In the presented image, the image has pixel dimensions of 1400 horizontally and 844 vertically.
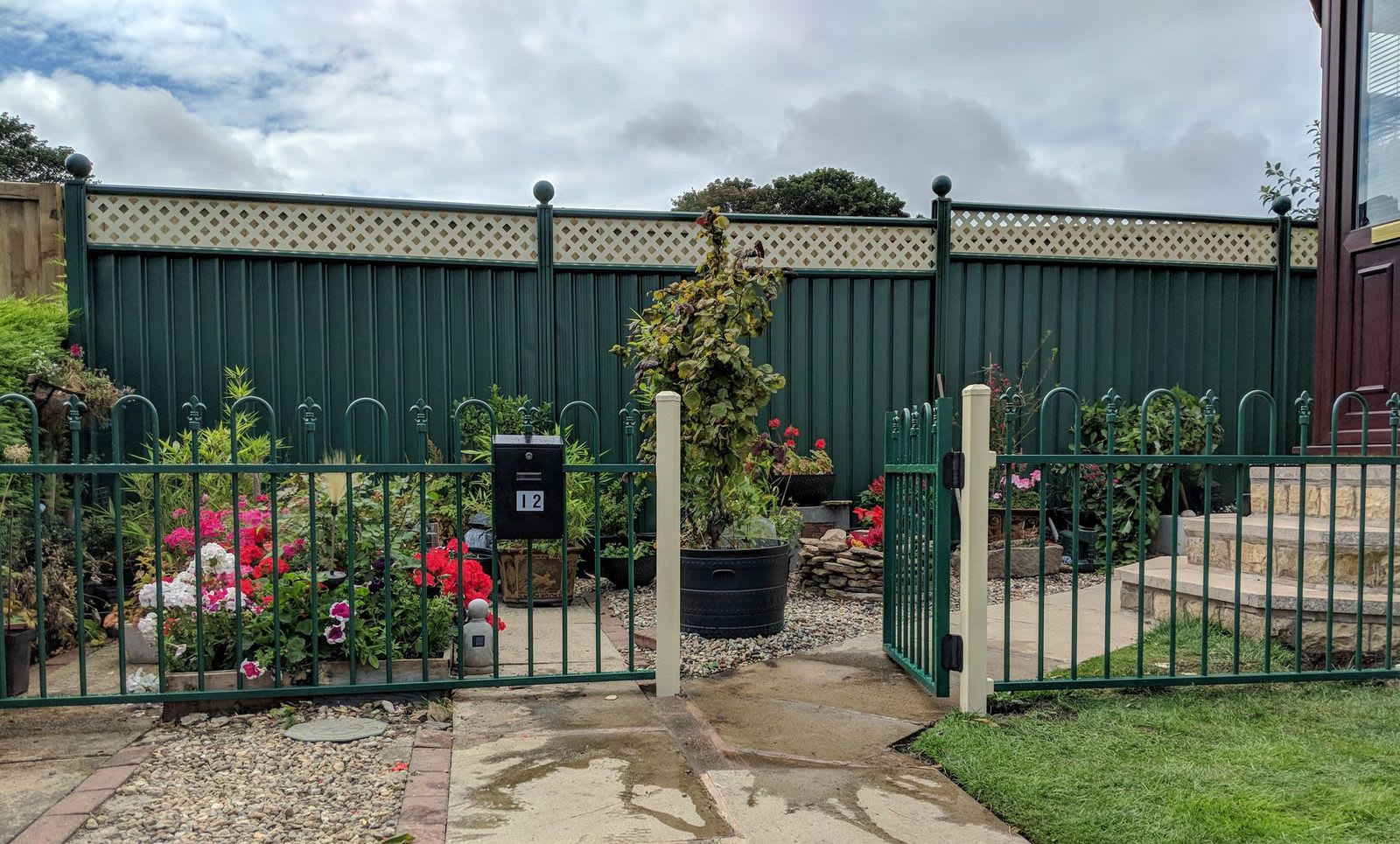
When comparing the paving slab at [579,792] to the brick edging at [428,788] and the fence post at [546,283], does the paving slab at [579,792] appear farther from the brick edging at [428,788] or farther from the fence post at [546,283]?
the fence post at [546,283]

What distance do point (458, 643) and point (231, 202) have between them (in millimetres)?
4333

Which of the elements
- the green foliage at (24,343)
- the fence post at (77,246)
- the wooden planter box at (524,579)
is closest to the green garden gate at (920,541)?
the wooden planter box at (524,579)

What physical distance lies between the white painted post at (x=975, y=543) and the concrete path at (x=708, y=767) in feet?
0.60

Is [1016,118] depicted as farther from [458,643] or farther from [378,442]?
[458,643]

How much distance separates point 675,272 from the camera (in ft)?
22.6

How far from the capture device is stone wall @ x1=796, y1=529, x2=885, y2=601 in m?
5.81

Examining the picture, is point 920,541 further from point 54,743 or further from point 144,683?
point 54,743

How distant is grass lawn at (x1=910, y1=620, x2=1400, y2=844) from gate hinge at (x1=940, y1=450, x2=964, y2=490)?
2.69ft

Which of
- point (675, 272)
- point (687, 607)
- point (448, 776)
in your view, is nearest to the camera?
point (448, 776)

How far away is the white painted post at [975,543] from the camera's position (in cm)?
323

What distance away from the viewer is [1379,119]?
549 cm

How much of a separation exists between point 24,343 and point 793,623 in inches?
183

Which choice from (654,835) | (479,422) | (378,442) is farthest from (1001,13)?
(654,835)

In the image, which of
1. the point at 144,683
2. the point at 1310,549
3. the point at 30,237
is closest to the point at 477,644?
the point at 144,683
